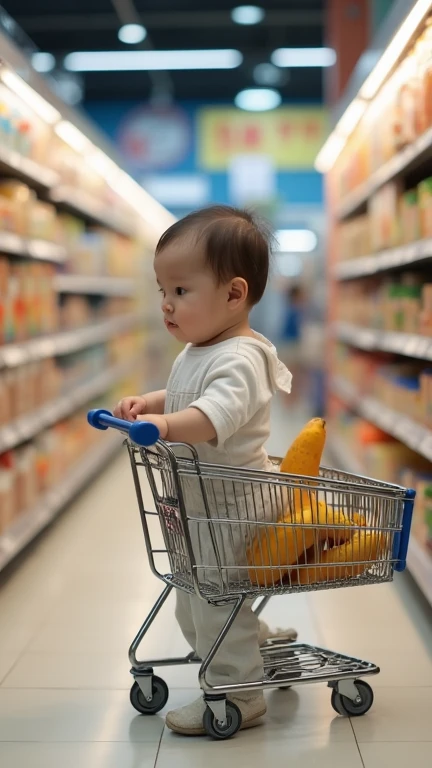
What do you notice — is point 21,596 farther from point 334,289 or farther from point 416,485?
point 334,289

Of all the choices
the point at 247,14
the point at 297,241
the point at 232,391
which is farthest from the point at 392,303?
the point at 297,241

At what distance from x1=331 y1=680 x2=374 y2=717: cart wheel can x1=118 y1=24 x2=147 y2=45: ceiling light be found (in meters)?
13.5

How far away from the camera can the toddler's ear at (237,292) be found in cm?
252

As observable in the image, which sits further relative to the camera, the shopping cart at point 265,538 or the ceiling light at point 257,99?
the ceiling light at point 257,99

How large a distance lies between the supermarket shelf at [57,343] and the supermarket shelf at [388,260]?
172 centimetres

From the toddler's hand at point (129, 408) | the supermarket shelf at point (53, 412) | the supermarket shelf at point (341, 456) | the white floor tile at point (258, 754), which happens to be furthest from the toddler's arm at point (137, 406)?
the supermarket shelf at point (341, 456)

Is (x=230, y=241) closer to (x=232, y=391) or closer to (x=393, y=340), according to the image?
(x=232, y=391)

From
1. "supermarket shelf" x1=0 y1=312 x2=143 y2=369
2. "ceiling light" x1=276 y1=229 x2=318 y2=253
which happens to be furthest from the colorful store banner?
"supermarket shelf" x1=0 y1=312 x2=143 y2=369

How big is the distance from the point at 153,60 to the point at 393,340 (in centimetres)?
1300

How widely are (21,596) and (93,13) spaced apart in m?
12.1

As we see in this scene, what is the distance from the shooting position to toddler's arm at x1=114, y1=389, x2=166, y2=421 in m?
2.50

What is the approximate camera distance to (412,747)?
2.45 metres

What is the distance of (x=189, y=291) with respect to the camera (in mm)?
2510

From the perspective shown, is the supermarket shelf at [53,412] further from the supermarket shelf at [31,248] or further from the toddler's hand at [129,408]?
the toddler's hand at [129,408]
